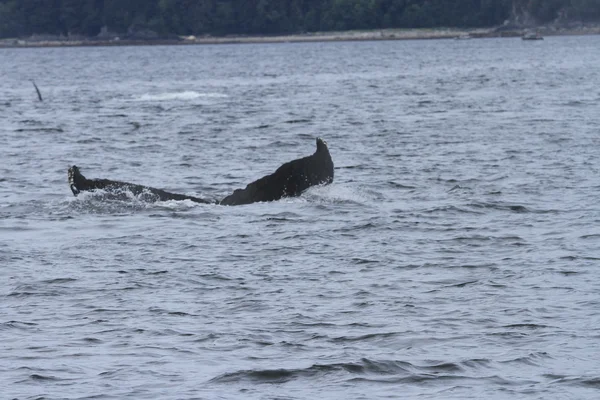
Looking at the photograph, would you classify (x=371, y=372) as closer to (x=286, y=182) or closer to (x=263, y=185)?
(x=286, y=182)

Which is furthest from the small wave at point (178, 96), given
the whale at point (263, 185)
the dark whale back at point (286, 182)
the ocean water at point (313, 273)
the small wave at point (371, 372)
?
the small wave at point (371, 372)

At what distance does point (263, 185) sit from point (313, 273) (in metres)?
5.75

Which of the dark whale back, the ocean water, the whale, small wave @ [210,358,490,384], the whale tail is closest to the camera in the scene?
small wave @ [210,358,490,384]

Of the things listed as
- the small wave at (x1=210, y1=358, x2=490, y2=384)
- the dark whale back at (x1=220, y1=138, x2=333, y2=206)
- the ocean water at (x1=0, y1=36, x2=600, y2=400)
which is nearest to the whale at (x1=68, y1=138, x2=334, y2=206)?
the dark whale back at (x1=220, y1=138, x2=333, y2=206)

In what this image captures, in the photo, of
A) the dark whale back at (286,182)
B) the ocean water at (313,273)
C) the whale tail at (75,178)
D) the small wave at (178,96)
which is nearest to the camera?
the ocean water at (313,273)

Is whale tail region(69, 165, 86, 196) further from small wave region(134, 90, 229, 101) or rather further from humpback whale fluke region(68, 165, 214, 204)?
small wave region(134, 90, 229, 101)

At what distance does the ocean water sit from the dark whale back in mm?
311

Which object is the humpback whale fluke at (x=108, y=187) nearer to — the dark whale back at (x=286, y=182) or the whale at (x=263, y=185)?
the whale at (x=263, y=185)

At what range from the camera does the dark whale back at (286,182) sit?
2184 centimetres

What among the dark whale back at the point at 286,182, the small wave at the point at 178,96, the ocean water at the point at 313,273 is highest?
the dark whale back at the point at 286,182

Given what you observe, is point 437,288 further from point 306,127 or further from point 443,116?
point 443,116

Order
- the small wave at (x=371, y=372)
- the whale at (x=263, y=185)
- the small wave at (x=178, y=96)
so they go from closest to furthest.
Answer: the small wave at (x=371, y=372) < the whale at (x=263, y=185) < the small wave at (x=178, y=96)

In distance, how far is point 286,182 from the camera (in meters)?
22.4

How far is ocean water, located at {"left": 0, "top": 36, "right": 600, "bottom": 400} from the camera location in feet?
40.5
